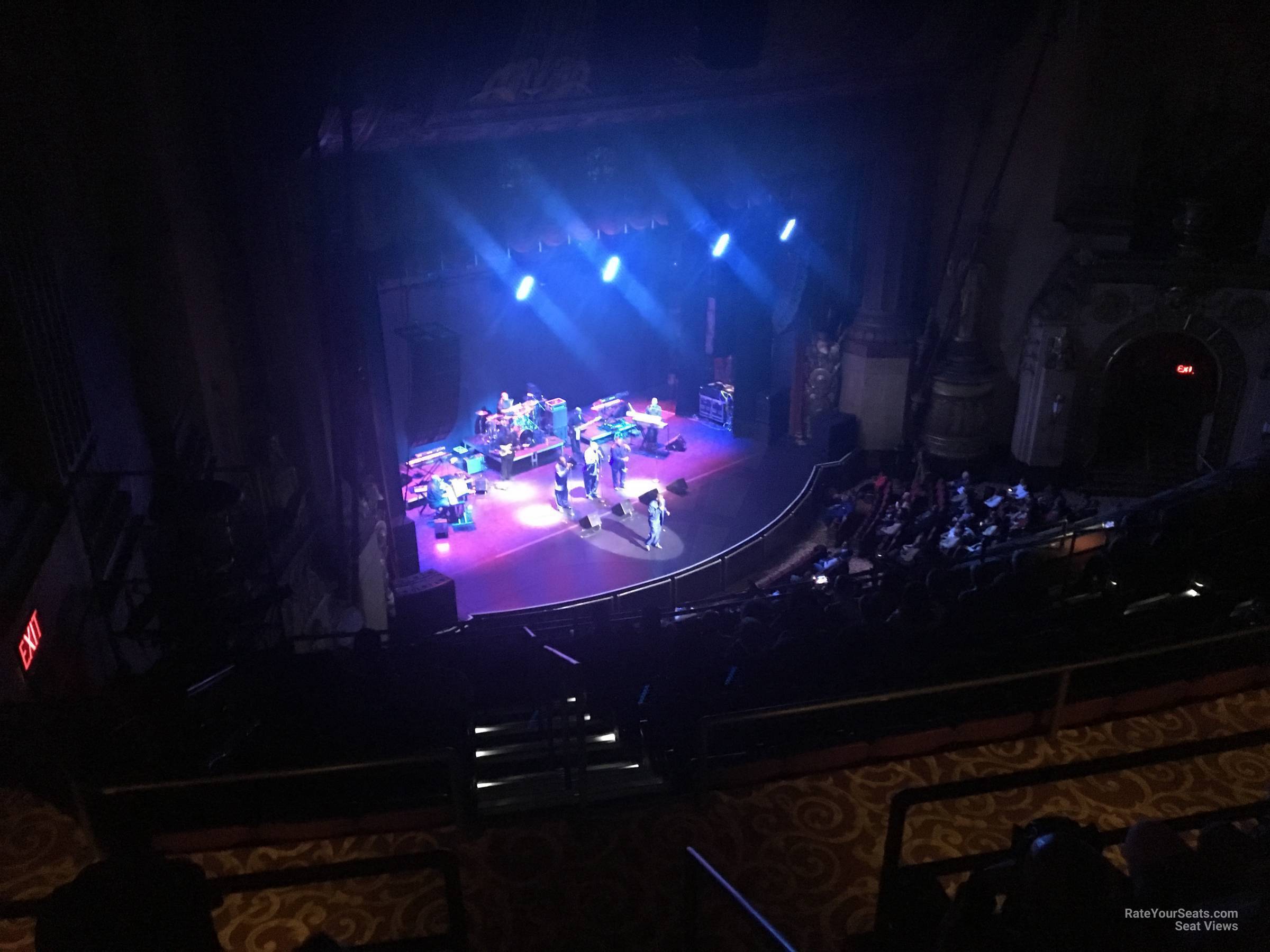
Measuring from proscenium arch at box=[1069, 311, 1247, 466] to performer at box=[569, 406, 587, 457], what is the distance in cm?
861

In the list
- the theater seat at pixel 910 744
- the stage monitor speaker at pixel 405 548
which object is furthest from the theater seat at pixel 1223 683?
the stage monitor speaker at pixel 405 548

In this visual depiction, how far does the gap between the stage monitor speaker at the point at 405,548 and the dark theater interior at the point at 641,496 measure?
89 mm

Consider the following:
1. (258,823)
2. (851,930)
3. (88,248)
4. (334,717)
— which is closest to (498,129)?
(88,248)

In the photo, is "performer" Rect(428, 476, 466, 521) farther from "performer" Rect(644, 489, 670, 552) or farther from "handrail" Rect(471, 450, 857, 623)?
"handrail" Rect(471, 450, 857, 623)

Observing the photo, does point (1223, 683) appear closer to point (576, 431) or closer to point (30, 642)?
point (30, 642)

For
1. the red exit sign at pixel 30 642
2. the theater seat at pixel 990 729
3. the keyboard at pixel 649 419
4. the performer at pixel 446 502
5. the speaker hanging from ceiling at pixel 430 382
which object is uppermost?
the red exit sign at pixel 30 642

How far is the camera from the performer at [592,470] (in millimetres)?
15562

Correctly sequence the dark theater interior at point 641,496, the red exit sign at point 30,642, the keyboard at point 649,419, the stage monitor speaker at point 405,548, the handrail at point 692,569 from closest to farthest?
1. the dark theater interior at point 641,496
2. the red exit sign at point 30,642
3. the handrail at point 692,569
4. the stage monitor speaker at point 405,548
5. the keyboard at point 649,419

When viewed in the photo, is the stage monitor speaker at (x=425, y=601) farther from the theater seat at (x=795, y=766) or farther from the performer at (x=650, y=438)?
the performer at (x=650, y=438)

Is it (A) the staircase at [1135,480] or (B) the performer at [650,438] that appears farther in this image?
(B) the performer at [650,438]

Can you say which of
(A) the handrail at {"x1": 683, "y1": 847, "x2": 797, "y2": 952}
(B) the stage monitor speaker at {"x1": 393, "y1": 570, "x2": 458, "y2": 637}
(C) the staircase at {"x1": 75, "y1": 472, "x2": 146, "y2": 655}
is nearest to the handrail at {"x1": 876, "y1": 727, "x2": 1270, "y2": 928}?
(A) the handrail at {"x1": 683, "y1": 847, "x2": 797, "y2": 952}

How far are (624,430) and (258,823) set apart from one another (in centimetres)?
1438

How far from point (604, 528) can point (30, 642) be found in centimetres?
1012

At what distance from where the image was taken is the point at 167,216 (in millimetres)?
7145
